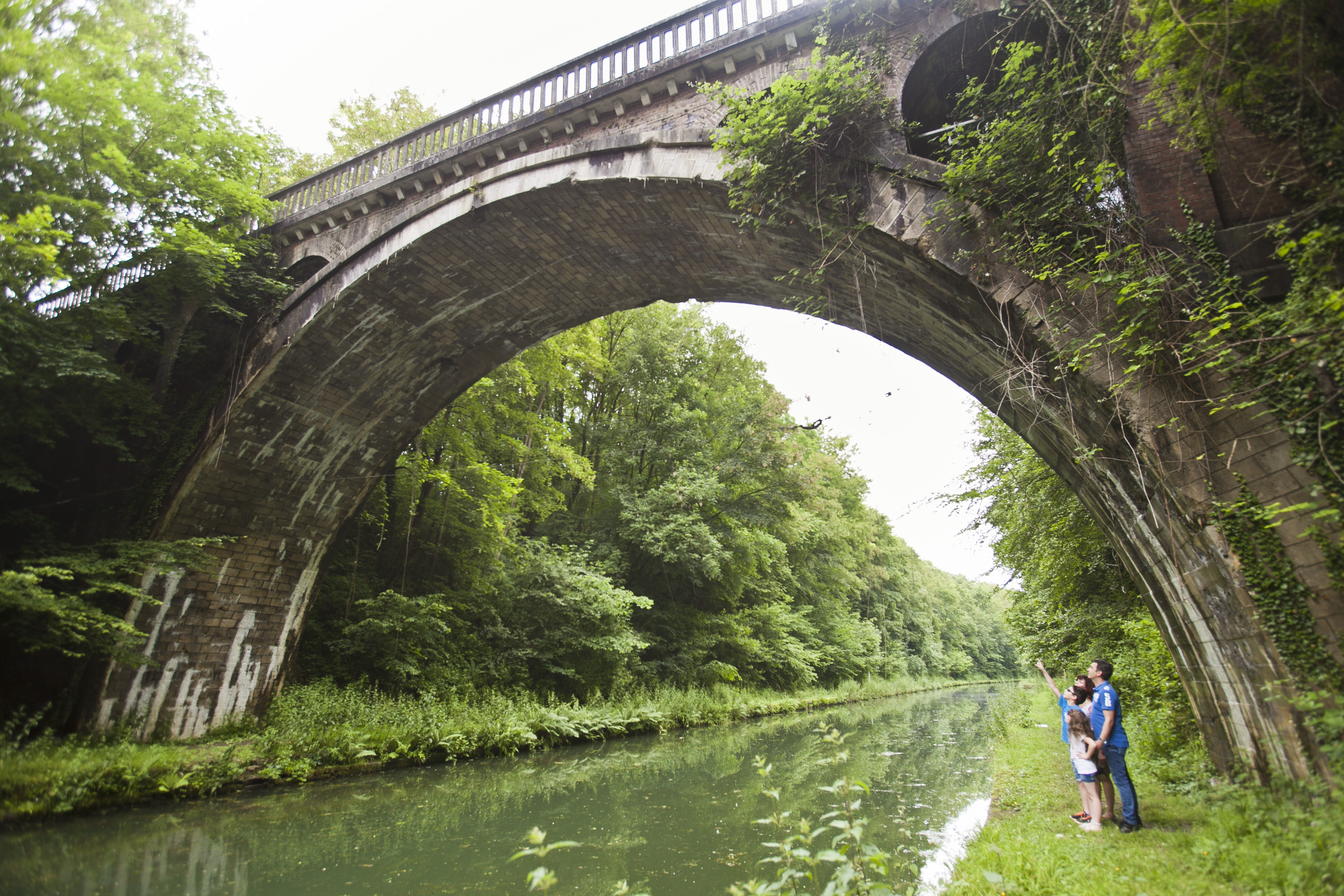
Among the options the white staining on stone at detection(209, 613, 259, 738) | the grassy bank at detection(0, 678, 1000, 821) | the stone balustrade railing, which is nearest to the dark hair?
the grassy bank at detection(0, 678, 1000, 821)

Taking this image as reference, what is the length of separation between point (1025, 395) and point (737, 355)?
45.3ft

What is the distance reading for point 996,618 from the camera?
4784 centimetres

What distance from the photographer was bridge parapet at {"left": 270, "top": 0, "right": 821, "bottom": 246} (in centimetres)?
599

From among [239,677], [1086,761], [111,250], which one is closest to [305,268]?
[111,250]

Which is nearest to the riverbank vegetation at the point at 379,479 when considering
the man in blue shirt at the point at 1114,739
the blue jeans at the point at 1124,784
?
the man in blue shirt at the point at 1114,739

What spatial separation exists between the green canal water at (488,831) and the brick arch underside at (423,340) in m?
2.84

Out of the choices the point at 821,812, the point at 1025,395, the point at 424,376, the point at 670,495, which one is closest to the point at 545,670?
the point at 670,495

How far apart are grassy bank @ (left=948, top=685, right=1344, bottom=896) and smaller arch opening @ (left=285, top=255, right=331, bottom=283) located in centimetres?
949

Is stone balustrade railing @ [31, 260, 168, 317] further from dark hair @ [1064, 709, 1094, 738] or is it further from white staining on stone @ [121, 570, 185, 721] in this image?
dark hair @ [1064, 709, 1094, 738]

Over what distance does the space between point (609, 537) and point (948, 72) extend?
35.0ft

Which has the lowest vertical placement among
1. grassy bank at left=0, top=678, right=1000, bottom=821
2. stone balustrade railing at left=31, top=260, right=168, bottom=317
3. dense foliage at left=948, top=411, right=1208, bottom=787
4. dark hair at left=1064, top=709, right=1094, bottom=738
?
grassy bank at left=0, top=678, right=1000, bottom=821

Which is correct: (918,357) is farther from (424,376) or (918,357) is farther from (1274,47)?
(424,376)

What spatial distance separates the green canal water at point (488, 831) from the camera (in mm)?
4035

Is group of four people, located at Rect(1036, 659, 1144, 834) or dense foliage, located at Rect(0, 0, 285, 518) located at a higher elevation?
dense foliage, located at Rect(0, 0, 285, 518)
